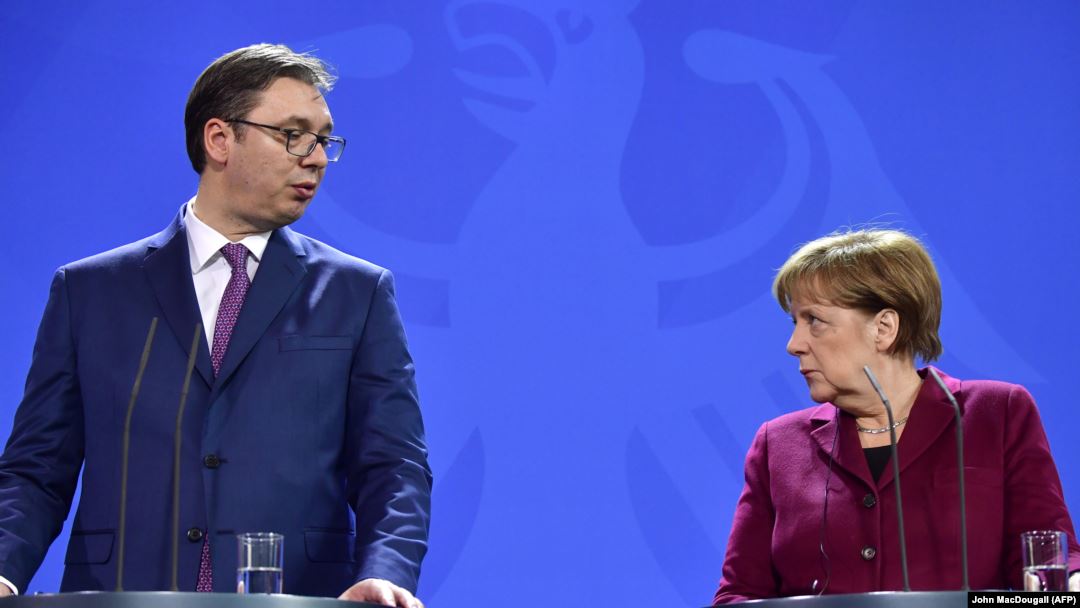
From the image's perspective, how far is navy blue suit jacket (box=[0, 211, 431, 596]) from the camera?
8.27 ft

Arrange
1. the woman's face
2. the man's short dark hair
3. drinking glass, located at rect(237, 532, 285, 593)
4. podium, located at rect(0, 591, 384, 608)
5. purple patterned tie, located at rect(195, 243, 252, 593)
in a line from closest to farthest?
1. podium, located at rect(0, 591, 384, 608)
2. drinking glass, located at rect(237, 532, 285, 593)
3. purple patterned tie, located at rect(195, 243, 252, 593)
4. the woman's face
5. the man's short dark hair

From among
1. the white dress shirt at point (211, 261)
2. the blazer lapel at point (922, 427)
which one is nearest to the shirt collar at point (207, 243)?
the white dress shirt at point (211, 261)

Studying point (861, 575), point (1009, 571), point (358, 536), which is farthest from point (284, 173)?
point (1009, 571)

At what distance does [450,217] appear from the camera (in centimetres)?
375

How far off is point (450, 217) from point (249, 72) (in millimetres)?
984

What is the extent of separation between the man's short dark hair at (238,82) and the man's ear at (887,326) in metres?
1.18

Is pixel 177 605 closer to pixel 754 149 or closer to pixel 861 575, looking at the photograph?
pixel 861 575

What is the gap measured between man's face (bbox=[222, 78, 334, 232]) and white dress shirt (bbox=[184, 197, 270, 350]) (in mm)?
46

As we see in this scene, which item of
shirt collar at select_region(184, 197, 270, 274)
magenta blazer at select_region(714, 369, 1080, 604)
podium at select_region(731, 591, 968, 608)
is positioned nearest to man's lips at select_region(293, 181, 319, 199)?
shirt collar at select_region(184, 197, 270, 274)

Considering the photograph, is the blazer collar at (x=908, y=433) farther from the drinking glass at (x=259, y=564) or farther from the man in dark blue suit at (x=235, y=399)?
the drinking glass at (x=259, y=564)

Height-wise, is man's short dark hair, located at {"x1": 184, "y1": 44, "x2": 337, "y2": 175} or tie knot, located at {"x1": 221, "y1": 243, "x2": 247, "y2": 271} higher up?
man's short dark hair, located at {"x1": 184, "y1": 44, "x2": 337, "y2": 175}

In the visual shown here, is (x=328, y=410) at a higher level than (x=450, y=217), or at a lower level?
lower

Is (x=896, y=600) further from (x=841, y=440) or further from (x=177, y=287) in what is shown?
(x=177, y=287)

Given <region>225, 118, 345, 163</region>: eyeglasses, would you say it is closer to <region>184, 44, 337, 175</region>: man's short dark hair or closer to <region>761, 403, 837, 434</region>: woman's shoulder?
<region>184, 44, 337, 175</region>: man's short dark hair
